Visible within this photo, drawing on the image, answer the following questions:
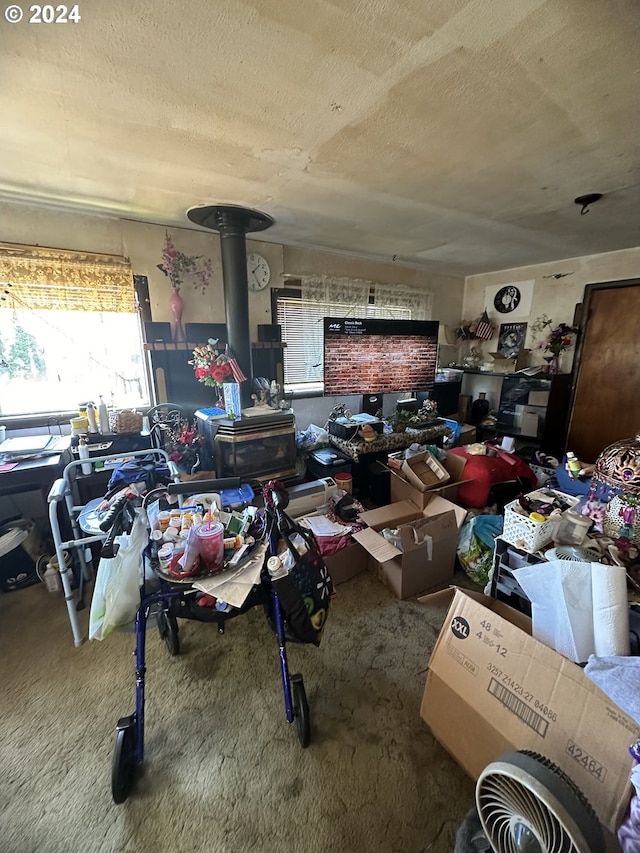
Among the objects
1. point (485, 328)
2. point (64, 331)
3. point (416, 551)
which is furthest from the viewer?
point (485, 328)

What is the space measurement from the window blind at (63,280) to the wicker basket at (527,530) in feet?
9.37

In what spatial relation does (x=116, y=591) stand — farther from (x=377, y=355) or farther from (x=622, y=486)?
(x=377, y=355)

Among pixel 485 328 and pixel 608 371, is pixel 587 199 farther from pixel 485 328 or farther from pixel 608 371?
pixel 485 328

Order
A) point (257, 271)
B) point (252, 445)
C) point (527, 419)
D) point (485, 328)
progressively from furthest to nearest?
1. point (485, 328)
2. point (527, 419)
3. point (257, 271)
4. point (252, 445)

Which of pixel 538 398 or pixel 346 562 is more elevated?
pixel 538 398

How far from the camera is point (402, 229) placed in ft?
8.78

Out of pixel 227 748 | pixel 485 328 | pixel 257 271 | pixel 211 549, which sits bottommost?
pixel 227 748

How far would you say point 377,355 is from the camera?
344 centimetres

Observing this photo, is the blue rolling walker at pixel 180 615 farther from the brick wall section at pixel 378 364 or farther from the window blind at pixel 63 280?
the brick wall section at pixel 378 364

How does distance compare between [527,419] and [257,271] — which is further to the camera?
[527,419]

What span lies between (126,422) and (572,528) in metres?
2.62

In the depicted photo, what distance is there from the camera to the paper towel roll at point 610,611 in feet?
3.22

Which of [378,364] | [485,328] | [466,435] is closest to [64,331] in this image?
[378,364]

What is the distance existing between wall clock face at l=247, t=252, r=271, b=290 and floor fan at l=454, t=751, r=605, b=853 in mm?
3240
